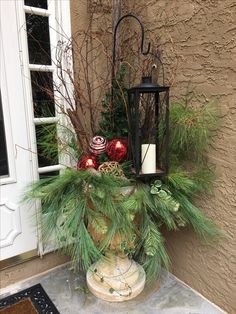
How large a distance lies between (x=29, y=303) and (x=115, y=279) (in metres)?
0.55

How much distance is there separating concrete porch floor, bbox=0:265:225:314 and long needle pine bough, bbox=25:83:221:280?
24 centimetres

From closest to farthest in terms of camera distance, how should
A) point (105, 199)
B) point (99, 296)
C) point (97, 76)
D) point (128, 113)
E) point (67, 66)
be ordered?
point (105, 199), point (128, 113), point (99, 296), point (67, 66), point (97, 76)

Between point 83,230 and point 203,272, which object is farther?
point 203,272

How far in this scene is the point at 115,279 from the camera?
5.15 ft

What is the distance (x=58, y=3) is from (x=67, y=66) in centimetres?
39

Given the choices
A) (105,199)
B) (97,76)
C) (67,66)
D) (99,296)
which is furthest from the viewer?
(97,76)

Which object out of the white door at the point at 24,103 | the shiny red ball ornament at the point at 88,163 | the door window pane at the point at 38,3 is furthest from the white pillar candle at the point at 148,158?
the door window pane at the point at 38,3

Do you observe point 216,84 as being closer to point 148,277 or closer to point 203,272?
point 203,272

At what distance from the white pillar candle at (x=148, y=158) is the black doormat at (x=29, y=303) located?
101cm

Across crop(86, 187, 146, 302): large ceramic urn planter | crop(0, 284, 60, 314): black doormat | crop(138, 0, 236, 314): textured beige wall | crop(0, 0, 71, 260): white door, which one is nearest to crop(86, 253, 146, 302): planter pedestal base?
crop(86, 187, 146, 302): large ceramic urn planter

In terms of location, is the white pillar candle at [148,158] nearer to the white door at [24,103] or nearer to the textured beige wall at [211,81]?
the textured beige wall at [211,81]

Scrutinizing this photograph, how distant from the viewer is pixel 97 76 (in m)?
1.87

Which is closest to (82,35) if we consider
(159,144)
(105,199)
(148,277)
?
(159,144)

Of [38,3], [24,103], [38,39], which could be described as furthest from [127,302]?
[38,3]
